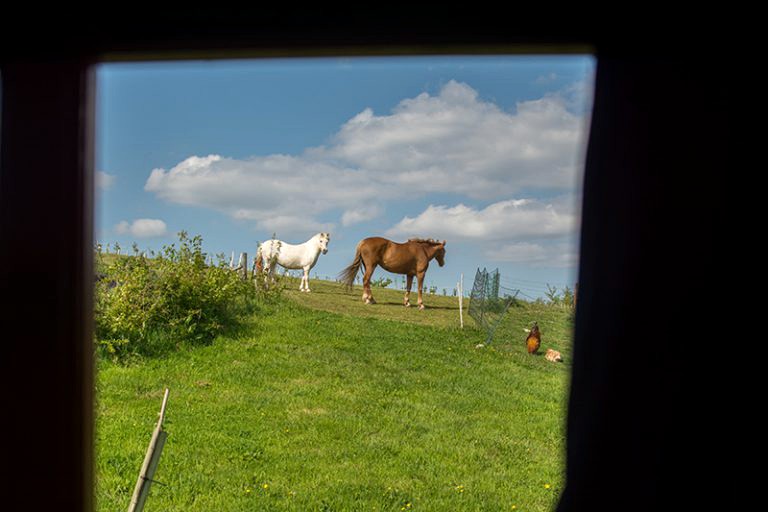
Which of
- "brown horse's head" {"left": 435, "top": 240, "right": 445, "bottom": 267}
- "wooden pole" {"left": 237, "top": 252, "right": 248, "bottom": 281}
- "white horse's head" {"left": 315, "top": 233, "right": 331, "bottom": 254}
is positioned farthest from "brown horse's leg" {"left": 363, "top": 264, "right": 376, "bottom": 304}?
"wooden pole" {"left": 237, "top": 252, "right": 248, "bottom": 281}

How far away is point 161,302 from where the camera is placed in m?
8.99

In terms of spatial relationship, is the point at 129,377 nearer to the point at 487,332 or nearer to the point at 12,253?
the point at 487,332

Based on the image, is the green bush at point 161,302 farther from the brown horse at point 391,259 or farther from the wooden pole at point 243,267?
the brown horse at point 391,259

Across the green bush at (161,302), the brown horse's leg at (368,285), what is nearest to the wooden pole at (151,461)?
the green bush at (161,302)

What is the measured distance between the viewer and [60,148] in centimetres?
95

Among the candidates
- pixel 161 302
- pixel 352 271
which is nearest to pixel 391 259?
pixel 352 271

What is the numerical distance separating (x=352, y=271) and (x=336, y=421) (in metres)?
7.74

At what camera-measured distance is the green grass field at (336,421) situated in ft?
16.4

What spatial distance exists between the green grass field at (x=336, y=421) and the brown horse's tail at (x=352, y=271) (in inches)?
119

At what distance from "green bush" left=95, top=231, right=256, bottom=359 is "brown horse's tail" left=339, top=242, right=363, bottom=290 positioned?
439cm

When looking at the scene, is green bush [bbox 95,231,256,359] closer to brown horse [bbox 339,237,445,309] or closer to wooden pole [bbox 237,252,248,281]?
wooden pole [bbox 237,252,248,281]

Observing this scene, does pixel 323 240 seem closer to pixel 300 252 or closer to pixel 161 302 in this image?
pixel 300 252

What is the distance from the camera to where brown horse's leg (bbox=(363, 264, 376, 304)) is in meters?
13.4

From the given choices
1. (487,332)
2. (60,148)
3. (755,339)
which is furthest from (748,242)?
(487,332)
